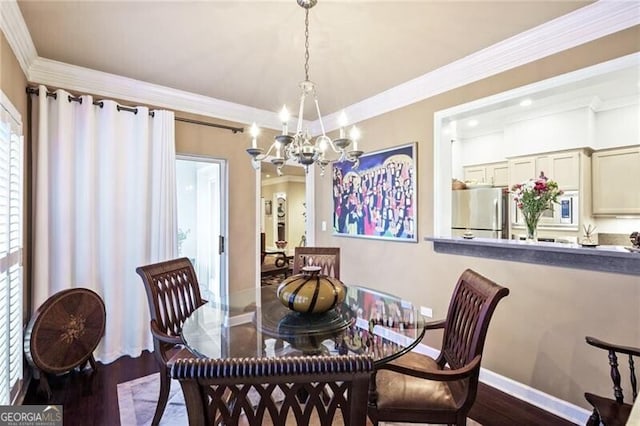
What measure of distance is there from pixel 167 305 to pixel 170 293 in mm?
86

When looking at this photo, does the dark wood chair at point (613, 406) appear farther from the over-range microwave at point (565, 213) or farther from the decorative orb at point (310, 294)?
the over-range microwave at point (565, 213)

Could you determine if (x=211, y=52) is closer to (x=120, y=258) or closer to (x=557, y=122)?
(x=120, y=258)

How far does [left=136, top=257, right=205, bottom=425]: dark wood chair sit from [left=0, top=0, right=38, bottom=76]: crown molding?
5.56 feet

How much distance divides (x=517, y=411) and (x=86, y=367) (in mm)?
3465

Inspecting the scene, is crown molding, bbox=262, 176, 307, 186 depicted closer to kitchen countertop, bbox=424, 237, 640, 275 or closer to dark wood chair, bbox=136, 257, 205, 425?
kitchen countertop, bbox=424, 237, 640, 275

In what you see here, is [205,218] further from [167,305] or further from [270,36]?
[270,36]

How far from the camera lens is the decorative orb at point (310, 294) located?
70.0 inches

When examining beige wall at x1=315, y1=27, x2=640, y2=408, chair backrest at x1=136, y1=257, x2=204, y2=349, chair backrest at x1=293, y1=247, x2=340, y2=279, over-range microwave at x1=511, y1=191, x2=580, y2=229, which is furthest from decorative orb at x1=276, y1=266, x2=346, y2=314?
over-range microwave at x1=511, y1=191, x2=580, y2=229

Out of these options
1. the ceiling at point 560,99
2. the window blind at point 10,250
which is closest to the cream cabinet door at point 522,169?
the ceiling at point 560,99

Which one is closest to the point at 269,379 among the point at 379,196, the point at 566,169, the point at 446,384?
the point at 446,384

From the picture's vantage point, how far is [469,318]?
1681 mm

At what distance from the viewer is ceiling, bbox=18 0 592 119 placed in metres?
1.96

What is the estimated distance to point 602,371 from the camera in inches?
77.9

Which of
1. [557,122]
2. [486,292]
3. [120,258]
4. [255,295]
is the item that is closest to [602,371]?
[486,292]
